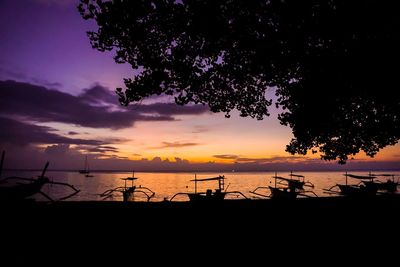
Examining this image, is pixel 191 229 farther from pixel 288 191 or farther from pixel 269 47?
pixel 288 191

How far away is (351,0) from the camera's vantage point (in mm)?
8703

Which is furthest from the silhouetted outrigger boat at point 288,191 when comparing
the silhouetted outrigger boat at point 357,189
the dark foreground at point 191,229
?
the dark foreground at point 191,229

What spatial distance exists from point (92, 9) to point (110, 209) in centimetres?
716

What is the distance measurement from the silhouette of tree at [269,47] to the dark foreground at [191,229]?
4476mm

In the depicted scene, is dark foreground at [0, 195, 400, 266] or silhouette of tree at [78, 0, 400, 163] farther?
silhouette of tree at [78, 0, 400, 163]

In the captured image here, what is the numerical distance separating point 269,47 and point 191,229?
265 inches

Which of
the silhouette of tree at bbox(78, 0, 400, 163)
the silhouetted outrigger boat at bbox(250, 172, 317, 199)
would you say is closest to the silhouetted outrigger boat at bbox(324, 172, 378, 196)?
the silhouetted outrigger boat at bbox(250, 172, 317, 199)

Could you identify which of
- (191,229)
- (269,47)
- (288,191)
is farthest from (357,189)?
(191,229)

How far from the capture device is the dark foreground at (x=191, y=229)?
6.29 meters

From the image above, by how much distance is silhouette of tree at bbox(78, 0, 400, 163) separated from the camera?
9.17 metres

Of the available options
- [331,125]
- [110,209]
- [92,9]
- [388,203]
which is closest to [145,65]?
[92,9]

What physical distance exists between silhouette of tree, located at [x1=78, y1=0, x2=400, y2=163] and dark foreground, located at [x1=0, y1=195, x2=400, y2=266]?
4476 millimetres

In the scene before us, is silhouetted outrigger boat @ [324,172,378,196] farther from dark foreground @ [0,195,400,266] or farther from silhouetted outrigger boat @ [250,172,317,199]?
dark foreground @ [0,195,400,266]

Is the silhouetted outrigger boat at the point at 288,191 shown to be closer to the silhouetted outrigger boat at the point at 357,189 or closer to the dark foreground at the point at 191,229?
the silhouetted outrigger boat at the point at 357,189
